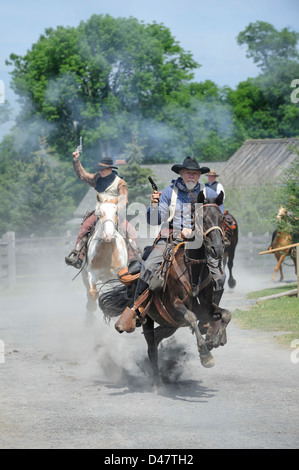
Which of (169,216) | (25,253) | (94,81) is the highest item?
(94,81)

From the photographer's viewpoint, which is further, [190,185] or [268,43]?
[268,43]

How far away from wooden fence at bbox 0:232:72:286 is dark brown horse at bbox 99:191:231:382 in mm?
17656

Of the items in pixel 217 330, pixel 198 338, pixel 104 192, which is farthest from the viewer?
pixel 104 192

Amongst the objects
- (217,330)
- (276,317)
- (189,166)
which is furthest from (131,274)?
(276,317)

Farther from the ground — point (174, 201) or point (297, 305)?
point (174, 201)

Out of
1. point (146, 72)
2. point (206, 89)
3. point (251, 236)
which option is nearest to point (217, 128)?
point (206, 89)

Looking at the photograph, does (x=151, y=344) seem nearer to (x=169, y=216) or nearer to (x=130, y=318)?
(x=130, y=318)

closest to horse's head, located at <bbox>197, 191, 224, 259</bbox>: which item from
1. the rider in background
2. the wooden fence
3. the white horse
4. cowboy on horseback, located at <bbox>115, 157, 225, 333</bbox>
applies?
cowboy on horseback, located at <bbox>115, 157, 225, 333</bbox>

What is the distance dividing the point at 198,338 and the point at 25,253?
2160 cm

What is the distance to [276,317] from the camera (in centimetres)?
1527

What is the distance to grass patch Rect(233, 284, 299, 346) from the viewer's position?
1351cm
